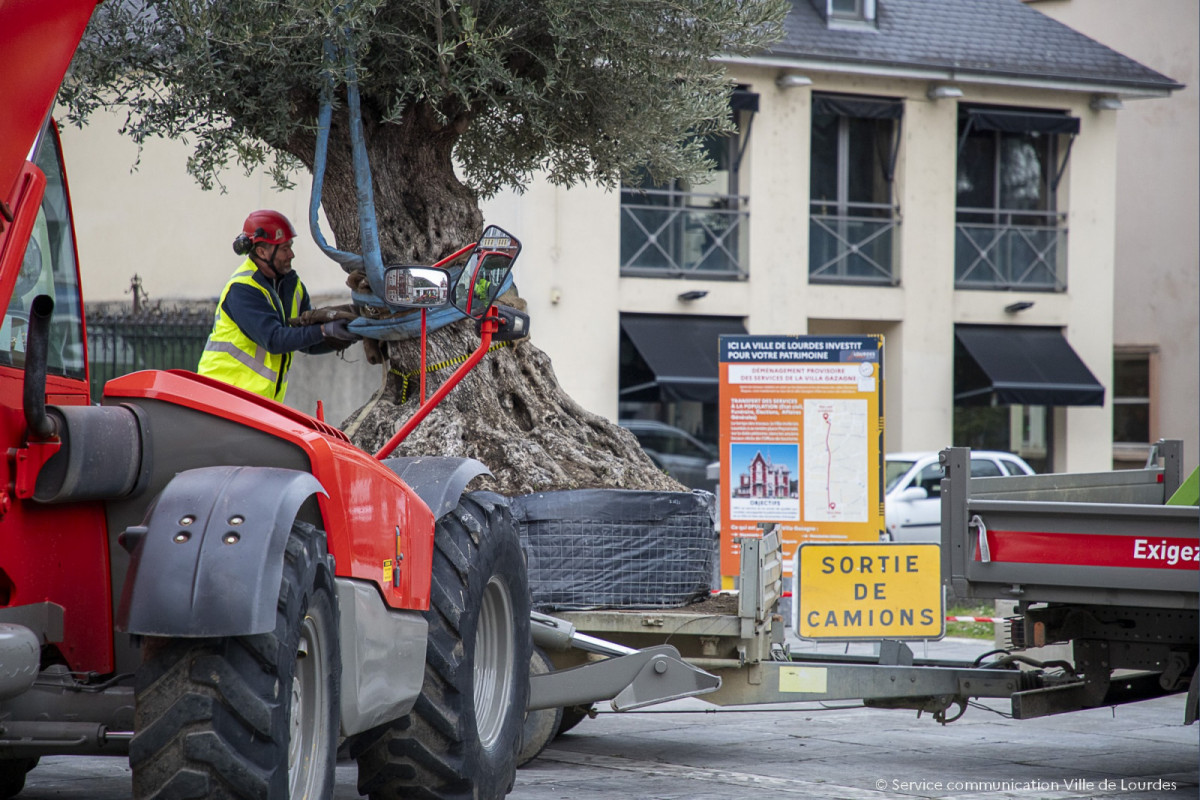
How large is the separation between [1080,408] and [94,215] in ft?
51.3

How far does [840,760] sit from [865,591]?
788 millimetres

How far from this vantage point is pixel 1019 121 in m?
22.7

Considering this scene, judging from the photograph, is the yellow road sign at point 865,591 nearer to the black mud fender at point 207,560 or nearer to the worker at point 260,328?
the worker at point 260,328

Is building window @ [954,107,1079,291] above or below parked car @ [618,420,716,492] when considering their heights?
above

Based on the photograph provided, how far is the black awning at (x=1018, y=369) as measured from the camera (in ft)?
73.9

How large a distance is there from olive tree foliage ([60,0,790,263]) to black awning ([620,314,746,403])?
1247 centimetres

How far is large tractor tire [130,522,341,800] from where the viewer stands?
3.13 metres

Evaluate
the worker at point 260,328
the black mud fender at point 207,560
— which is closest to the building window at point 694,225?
the worker at point 260,328

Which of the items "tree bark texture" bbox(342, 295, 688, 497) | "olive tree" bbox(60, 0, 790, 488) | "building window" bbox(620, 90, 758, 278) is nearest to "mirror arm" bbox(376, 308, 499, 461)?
"olive tree" bbox(60, 0, 790, 488)

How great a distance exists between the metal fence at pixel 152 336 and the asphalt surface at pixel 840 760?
31.0 feet

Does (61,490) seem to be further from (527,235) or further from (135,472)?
(527,235)

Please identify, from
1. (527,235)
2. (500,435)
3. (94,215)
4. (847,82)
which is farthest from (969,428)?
(500,435)

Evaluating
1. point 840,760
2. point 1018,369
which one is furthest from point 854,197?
point 840,760

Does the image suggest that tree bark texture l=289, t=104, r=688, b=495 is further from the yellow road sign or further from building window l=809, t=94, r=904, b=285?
building window l=809, t=94, r=904, b=285
